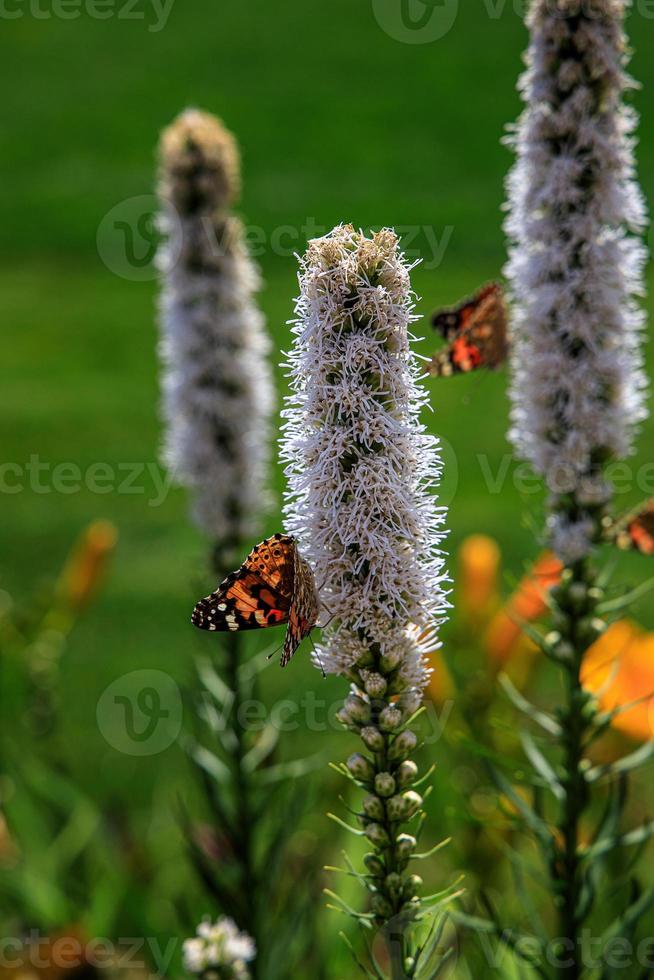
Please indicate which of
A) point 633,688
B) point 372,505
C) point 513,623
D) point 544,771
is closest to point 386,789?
point 372,505

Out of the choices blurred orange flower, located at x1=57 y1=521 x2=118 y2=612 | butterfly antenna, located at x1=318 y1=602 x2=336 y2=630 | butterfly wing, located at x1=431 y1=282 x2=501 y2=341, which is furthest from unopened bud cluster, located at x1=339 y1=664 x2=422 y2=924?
blurred orange flower, located at x1=57 y1=521 x2=118 y2=612

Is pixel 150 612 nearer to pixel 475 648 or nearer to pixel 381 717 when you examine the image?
pixel 475 648

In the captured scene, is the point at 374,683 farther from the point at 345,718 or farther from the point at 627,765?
the point at 627,765

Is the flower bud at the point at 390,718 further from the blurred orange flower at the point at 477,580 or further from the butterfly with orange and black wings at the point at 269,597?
the blurred orange flower at the point at 477,580

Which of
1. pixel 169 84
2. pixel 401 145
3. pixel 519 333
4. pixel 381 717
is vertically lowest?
pixel 381 717

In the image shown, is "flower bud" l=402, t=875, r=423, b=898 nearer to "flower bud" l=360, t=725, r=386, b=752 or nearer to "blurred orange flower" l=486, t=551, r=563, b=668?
"flower bud" l=360, t=725, r=386, b=752

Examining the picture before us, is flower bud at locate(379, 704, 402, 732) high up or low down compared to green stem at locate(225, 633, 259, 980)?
up

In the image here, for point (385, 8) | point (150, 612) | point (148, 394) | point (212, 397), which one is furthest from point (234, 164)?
point (385, 8)

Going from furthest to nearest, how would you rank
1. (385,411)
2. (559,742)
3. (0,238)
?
(0,238) → (559,742) → (385,411)
